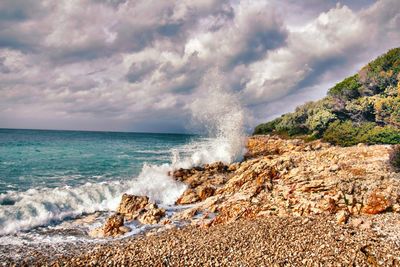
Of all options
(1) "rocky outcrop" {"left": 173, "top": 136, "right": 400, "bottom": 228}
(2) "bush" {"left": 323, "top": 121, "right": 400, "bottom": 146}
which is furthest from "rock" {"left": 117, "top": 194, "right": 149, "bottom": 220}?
(2) "bush" {"left": 323, "top": 121, "right": 400, "bottom": 146}

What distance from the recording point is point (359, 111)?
1769 inches

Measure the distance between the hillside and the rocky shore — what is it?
1886 centimetres

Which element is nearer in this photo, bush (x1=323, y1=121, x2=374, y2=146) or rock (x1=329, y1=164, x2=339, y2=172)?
rock (x1=329, y1=164, x2=339, y2=172)

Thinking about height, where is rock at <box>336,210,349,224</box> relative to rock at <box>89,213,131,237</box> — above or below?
above

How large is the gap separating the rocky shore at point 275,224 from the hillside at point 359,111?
18.9 m

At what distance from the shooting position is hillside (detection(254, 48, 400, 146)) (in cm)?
3718

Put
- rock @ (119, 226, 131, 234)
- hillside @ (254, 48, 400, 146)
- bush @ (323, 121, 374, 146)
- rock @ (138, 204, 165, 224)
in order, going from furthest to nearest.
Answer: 1. hillside @ (254, 48, 400, 146)
2. bush @ (323, 121, 374, 146)
3. rock @ (138, 204, 165, 224)
4. rock @ (119, 226, 131, 234)

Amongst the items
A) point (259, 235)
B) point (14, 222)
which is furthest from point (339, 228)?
point (14, 222)

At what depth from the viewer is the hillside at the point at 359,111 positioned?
37184 mm

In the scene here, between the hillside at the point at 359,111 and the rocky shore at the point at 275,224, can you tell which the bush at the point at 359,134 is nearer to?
the hillside at the point at 359,111

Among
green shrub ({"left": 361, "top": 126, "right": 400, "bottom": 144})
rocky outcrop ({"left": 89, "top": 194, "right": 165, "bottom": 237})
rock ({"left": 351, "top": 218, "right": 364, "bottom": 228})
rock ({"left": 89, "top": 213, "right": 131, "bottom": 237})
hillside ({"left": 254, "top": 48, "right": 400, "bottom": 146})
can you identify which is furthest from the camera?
hillside ({"left": 254, "top": 48, "right": 400, "bottom": 146})

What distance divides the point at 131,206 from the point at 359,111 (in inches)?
1642

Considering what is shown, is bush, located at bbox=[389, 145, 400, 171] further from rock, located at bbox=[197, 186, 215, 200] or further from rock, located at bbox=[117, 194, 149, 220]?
rock, located at bbox=[117, 194, 149, 220]

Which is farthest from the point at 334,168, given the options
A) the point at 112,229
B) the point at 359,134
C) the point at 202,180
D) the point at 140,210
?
the point at 359,134
